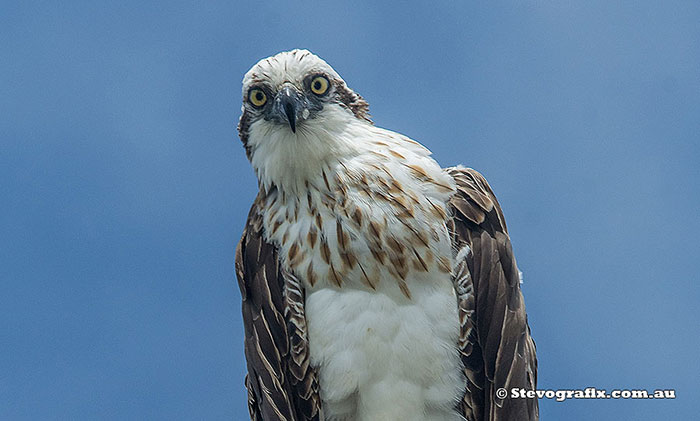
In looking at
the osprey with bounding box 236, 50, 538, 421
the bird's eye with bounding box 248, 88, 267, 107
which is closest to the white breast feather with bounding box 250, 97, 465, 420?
the osprey with bounding box 236, 50, 538, 421

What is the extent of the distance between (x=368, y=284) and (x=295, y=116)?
748 mm

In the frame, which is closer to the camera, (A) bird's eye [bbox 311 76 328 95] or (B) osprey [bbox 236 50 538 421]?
(B) osprey [bbox 236 50 538 421]

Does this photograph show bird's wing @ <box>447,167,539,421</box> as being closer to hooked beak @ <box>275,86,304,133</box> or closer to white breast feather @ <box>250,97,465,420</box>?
white breast feather @ <box>250,97,465,420</box>

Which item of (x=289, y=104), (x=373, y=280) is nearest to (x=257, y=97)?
(x=289, y=104)

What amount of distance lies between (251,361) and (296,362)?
221mm

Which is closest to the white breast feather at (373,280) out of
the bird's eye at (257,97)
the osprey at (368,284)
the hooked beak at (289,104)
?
the osprey at (368,284)

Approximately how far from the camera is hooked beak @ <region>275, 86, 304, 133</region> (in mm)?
3087

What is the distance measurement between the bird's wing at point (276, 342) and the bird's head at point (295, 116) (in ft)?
1.18

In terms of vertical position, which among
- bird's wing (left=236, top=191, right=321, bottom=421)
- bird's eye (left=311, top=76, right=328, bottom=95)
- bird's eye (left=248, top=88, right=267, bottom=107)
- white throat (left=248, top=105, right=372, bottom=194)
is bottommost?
bird's wing (left=236, top=191, right=321, bottom=421)

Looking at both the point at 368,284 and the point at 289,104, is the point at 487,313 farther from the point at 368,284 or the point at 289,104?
the point at 289,104

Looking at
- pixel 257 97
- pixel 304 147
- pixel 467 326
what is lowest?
pixel 467 326

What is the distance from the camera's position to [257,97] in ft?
10.6

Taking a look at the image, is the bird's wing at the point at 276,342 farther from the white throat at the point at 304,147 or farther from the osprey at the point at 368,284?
the white throat at the point at 304,147

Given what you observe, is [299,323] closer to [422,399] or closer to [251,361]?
[251,361]
